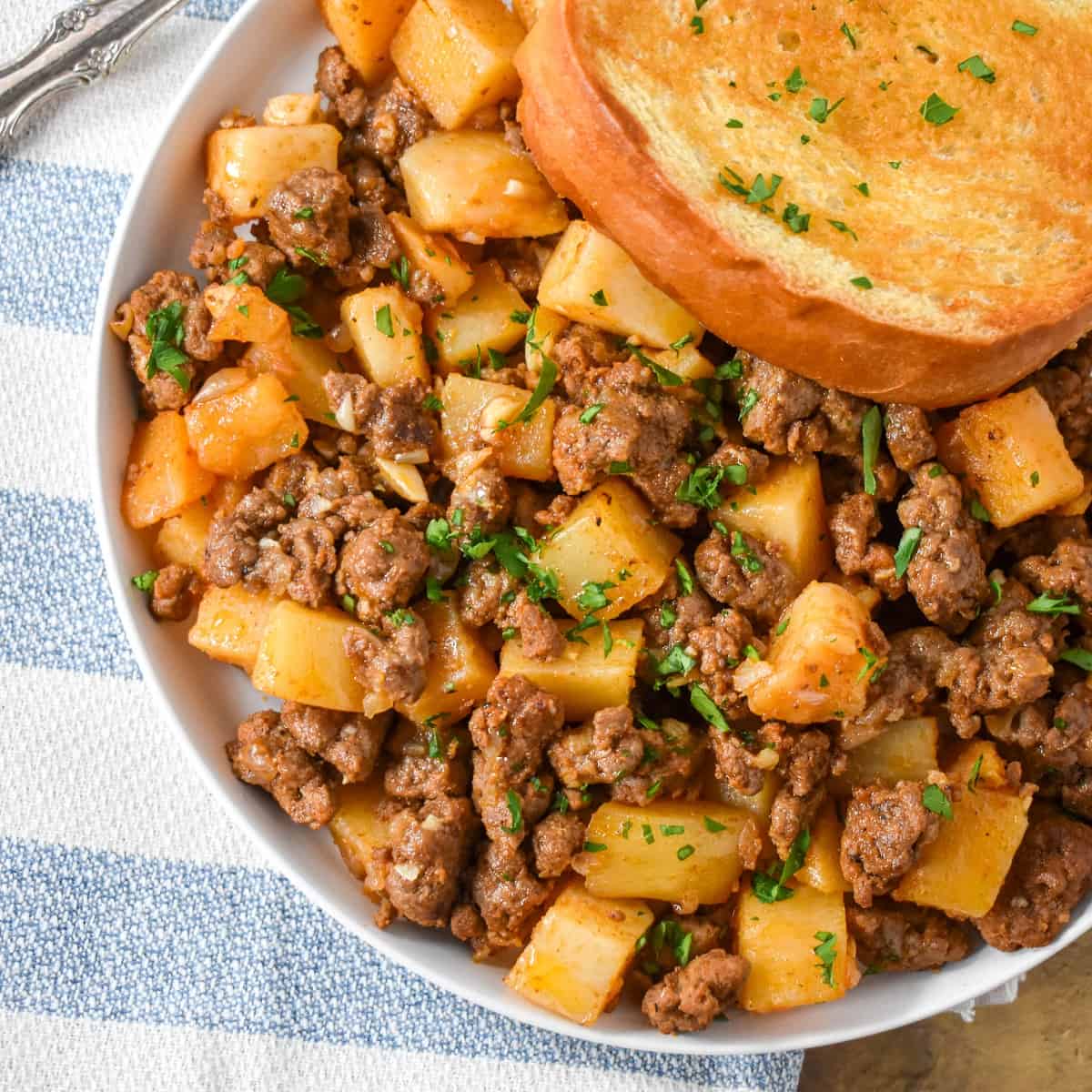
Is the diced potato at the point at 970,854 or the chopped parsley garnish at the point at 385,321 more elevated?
the chopped parsley garnish at the point at 385,321

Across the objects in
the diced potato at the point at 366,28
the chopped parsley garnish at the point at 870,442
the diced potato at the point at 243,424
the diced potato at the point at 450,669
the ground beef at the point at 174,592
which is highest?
the diced potato at the point at 366,28

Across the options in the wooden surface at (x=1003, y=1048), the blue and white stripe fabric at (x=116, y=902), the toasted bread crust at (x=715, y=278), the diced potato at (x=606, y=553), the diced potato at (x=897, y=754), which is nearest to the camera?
the toasted bread crust at (x=715, y=278)

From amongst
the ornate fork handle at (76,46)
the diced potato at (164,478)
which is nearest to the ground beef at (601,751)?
the diced potato at (164,478)

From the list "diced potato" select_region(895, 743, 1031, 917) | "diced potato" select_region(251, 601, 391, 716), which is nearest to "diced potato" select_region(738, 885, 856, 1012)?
"diced potato" select_region(895, 743, 1031, 917)

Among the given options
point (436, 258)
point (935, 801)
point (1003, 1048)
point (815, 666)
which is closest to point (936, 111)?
point (436, 258)

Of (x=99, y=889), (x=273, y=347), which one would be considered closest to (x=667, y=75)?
(x=273, y=347)

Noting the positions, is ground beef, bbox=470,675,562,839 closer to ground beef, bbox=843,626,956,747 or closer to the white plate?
the white plate

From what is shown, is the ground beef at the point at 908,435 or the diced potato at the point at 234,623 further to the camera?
the diced potato at the point at 234,623

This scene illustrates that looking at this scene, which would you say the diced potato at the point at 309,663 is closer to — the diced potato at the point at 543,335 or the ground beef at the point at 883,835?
the diced potato at the point at 543,335
